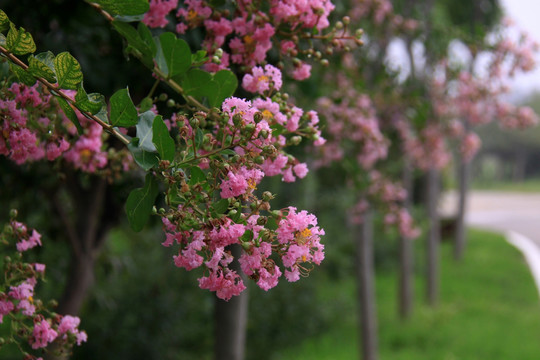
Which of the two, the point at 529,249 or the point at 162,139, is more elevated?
the point at 529,249

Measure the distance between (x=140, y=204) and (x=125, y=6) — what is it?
1.34 ft

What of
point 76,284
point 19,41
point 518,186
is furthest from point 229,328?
point 518,186

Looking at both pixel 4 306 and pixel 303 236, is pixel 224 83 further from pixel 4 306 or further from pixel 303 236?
pixel 4 306

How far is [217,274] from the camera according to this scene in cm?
108

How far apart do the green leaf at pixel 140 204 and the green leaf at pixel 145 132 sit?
0.19 feet

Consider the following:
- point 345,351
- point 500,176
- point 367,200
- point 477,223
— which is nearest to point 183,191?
point 367,200

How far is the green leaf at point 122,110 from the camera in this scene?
105 centimetres

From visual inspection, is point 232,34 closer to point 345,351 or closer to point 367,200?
point 367,200

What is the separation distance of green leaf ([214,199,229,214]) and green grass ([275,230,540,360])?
474 cm

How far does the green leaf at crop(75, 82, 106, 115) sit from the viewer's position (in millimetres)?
1030

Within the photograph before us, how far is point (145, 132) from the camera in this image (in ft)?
3.43

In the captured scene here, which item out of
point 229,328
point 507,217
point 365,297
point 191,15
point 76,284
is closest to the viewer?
point 191,15

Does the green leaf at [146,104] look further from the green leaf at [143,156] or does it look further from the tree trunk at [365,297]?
the tree trunk at [365,297]

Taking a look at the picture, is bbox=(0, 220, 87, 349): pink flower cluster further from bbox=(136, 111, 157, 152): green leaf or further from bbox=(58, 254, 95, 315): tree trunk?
bbox=(58, 254, 95, 315): tree trunk
